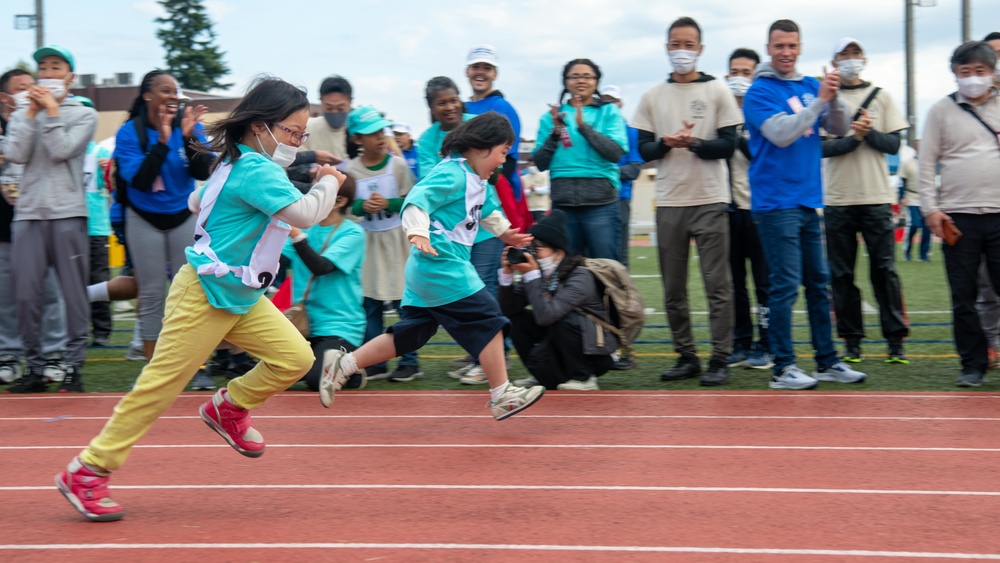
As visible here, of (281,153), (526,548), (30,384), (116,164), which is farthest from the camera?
(30,384)

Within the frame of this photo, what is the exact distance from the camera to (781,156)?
8.11 meters

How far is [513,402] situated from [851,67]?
418 centimetres

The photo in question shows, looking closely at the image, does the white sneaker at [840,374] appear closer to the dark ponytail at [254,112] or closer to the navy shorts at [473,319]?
the navy shorts at [473,319]

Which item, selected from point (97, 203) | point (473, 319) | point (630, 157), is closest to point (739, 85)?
point (630, 157)

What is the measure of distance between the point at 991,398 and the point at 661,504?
3.68 meters

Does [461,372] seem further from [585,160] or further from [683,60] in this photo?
[683,60]

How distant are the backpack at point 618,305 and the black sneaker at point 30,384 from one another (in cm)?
399

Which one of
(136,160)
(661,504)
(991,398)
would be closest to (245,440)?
(661,504)

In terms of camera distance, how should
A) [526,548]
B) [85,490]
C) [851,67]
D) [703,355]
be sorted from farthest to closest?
1. [703,355]
2. [851,67]
3. [85,490]
4. [526,548]

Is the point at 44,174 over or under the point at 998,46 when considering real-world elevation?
under

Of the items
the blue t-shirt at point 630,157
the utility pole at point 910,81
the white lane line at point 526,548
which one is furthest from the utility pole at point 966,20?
the white lane line at point 526,548

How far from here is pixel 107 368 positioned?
983 centimetres

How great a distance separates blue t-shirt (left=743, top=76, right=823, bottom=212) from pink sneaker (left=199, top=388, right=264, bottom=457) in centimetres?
416

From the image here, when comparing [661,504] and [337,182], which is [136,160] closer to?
[337,182]
